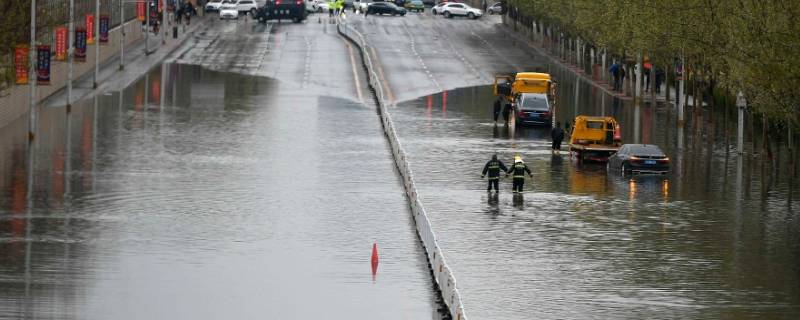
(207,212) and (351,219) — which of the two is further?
(207,212)

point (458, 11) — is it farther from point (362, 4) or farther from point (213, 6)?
point (213, 6)

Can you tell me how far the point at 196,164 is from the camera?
56625mm

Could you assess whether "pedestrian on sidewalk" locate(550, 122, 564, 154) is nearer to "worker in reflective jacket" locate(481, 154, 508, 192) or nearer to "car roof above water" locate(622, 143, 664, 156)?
"car roof above water" locate(622, 143, 664, 156)

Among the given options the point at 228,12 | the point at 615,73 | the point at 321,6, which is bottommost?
the point at 615,73

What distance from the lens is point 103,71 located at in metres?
92.2

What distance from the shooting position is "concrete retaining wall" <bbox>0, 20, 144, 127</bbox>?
67.4 m

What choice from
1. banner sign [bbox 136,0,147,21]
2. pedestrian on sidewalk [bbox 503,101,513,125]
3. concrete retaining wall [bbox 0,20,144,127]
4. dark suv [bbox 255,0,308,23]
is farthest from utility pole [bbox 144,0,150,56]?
pedestrian on sidewalk [bbox 503,101,513,125]

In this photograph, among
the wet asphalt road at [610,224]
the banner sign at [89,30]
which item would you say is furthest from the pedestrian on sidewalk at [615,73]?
the banner sign at [89,30]

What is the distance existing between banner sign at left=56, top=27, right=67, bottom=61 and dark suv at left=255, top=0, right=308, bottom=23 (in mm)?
57234

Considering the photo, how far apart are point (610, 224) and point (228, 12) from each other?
9335 centimetres

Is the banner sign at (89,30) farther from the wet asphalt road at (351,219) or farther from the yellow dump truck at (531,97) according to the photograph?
the yellow dump truck at (531,97)

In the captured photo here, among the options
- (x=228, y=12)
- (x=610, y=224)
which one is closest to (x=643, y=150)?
(x=610, y=224)

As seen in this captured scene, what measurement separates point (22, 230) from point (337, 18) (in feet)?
317

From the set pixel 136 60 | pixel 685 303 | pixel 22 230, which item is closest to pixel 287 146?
pixel 22 230
